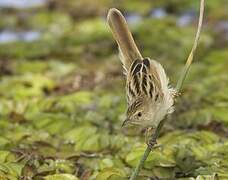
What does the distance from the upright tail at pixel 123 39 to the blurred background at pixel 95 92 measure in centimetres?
65

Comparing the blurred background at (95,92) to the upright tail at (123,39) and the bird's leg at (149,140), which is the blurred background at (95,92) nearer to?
the bird's leg at (149,140)

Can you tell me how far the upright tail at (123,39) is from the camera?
3.74m

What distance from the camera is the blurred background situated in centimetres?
411

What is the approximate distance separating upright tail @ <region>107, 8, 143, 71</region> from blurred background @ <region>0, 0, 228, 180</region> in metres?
0.65

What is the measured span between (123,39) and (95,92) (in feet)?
7.17

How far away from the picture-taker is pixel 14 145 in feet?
14.4

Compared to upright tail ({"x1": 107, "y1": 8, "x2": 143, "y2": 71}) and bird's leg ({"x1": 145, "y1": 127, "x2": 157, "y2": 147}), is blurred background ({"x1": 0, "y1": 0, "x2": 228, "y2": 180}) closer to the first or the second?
bird's leg ({"x1": 145, "y1": 127, "x2": 157, "y2": 147})

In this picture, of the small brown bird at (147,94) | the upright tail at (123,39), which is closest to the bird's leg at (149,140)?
the small brown bird at (147,94)

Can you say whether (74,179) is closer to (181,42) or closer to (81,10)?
(181,42)

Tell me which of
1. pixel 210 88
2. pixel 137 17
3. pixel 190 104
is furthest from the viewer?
pixel 137 17

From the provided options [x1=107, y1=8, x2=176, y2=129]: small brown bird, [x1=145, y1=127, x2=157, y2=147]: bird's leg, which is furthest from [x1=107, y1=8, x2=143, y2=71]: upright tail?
[x1=145, y1=127, x2=157, y2=147]: bird's leg

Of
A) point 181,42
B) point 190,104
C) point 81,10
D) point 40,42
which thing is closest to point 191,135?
point 190,104

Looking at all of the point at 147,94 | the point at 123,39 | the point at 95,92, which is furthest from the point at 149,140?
the point at 95,92

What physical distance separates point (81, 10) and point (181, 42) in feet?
7.33
